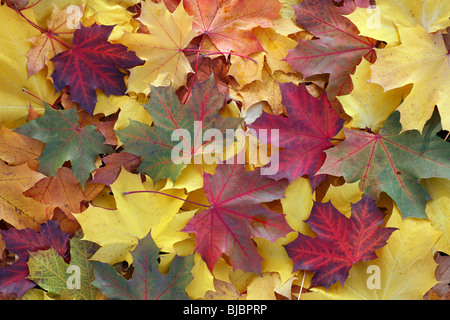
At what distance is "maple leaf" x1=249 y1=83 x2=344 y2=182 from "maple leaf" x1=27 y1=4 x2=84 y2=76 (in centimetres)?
65

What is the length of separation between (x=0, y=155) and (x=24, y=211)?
190 millimetres

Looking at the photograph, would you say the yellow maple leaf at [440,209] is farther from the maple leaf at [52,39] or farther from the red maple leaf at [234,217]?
the maple leaf at [52,39]

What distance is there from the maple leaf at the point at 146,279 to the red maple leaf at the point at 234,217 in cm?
8

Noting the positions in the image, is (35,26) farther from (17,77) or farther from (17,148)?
(17,148)

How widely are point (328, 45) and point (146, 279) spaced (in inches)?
34.1

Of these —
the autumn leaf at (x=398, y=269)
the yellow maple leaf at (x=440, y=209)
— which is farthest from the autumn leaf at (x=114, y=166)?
the yellow maple leaf at (x=440, y=209)

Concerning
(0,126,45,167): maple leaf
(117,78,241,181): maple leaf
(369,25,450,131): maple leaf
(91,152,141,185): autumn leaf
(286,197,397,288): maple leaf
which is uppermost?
(369,25,450,131): maple leaf

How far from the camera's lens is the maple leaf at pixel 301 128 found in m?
1.05

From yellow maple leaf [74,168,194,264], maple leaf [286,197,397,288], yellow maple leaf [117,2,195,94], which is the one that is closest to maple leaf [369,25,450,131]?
maple leaf [286,197,397,288]

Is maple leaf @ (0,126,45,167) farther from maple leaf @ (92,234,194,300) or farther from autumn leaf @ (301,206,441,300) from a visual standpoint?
autumn leaf @ (301,206,441,300)

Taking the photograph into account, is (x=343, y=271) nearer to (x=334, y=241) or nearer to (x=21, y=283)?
(x=334, y=241)

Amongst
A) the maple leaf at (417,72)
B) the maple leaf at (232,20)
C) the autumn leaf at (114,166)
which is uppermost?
the maple leaf at (232,20)

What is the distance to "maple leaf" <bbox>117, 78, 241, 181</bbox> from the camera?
3.45ft

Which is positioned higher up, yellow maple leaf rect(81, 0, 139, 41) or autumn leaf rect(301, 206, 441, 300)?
yellow maple leaf rect(81, 0, 139, 41)
